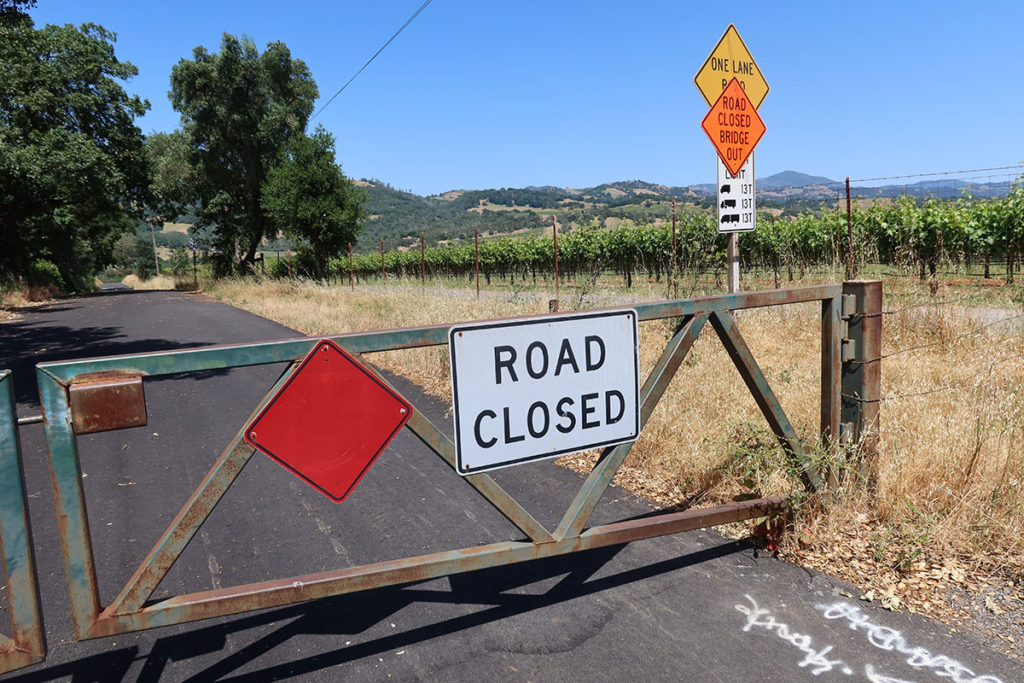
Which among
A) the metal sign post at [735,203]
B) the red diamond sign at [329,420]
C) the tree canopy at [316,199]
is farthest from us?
the tree canopy at [316,199]

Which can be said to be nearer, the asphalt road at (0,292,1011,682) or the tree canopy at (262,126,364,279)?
the asphalt road at (0,292,1011,682)

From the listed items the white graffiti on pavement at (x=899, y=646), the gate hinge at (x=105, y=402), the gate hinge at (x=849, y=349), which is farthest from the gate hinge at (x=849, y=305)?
the gate hinge at (x=105, y=402)

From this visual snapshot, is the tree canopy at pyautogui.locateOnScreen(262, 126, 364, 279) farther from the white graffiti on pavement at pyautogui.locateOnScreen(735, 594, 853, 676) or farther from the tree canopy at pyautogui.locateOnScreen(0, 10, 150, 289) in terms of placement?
the white graffiti on pavement at pyautogui.locateOnScreen(735, 594, 853, 676)

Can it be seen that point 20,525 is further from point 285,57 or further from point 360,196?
point 285,57

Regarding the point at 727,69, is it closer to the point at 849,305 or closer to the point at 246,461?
the point at 849,305

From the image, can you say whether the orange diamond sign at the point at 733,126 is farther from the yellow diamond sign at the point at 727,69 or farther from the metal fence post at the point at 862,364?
the metal fence post at the point at 862,364

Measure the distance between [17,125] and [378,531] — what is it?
1174 inches

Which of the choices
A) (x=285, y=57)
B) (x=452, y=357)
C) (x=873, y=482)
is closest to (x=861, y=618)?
(x=873, y=482)

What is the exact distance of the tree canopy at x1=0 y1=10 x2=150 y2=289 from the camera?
877 inches

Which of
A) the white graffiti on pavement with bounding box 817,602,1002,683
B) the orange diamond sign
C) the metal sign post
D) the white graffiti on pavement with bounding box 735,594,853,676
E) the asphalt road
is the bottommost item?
the white graffiti on pavement with bounding box 817,602,1002,683

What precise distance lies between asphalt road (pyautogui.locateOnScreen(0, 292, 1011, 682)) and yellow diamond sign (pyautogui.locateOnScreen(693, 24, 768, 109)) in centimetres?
422

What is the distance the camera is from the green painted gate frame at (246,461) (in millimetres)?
1939

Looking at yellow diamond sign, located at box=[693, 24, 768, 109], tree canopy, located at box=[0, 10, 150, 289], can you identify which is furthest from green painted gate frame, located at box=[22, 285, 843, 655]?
tree canopy, located at box=[0, 10, 150, 289]

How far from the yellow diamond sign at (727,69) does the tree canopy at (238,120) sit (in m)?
34.5
